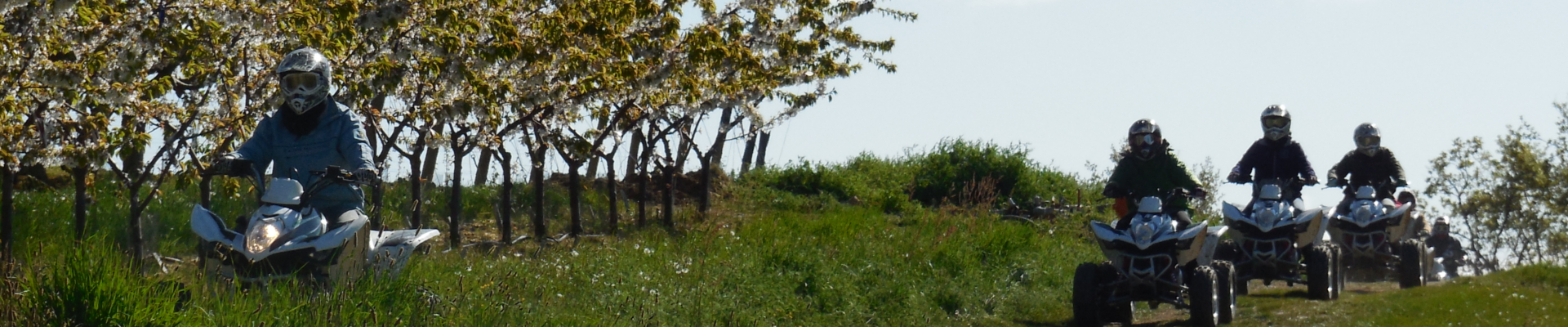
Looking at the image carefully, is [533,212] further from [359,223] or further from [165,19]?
[359,223]

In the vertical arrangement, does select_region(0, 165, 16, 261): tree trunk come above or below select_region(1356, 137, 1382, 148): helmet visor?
below

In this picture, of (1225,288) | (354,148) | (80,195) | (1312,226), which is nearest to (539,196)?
(80,195)

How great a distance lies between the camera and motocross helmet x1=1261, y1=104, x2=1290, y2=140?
1220 centimetres

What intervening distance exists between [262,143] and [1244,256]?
307 inches

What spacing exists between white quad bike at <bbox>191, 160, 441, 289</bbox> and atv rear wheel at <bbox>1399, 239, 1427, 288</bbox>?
998 centimetres

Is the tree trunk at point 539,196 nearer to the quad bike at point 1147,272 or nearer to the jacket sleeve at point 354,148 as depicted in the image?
the quad bike at point 1147,272

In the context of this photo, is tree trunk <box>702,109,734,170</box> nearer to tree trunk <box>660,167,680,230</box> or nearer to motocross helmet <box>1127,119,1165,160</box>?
tree trunk <box>660,167,680,230</box>

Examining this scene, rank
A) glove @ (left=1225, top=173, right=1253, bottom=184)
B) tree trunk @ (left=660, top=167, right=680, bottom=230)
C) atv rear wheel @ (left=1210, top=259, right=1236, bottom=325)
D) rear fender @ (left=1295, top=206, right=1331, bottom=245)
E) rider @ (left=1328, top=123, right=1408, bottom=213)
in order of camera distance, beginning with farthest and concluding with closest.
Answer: tree trunk @ (left=660, top=167, right=680, bottom=230) < rider @ (left=1328, top=123, right=1408, bottom=213) < glove @ (left=1225, top=173, right=1253, bottom=184) < rear fender @ (left=1295, top=206, right=1331, bottom=245) < atv rear wheel @ (left=1210, top=259, right=1236, bottom=325)

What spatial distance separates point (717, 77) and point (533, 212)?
377 cm

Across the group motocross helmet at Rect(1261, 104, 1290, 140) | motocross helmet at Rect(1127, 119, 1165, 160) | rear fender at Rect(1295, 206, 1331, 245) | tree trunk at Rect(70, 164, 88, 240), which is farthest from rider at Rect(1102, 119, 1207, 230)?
tree trunk at Rect(70, 164, 88, 240)

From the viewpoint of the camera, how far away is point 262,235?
6395 mm

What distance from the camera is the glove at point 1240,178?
12.3 meters

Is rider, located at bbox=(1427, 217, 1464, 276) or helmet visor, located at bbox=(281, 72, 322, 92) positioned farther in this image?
rider, located at bbox=(1427, 217, 1464, 276)

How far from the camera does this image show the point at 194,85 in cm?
996
